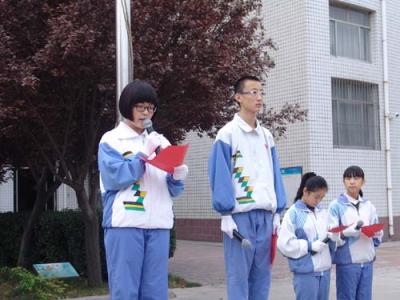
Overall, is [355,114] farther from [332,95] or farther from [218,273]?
[218,273]

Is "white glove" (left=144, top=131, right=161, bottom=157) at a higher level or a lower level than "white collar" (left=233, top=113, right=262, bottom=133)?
lower

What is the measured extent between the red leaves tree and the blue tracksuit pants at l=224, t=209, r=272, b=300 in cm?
333

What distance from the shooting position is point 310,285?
5.53 meters

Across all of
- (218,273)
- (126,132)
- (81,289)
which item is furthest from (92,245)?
(126,132)

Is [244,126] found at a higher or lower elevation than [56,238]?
higher

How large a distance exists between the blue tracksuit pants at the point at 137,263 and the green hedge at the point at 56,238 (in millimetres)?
6305

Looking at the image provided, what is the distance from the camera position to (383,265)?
12219 mm

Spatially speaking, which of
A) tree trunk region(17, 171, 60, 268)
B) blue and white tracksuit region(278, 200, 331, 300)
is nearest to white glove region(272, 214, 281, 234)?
blue and white tracksuit region(278, 200, 331, 300)

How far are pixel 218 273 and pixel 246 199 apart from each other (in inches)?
268

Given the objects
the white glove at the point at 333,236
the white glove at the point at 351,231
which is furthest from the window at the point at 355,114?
the white glove at the point at 333,236

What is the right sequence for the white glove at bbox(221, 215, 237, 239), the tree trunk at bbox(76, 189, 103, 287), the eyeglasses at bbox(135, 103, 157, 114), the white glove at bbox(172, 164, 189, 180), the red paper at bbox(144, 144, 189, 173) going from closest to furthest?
the red paper at bbox(144, 144, 189, 173) → the white glove at bbox(172, 164, 189, 180) → the eyeglasses at bbox(135, 103, 157, 114) → the white glove at bbox(221, 215, 237, 239) → the tree trunk at bbox(76, 189, 103, 287)

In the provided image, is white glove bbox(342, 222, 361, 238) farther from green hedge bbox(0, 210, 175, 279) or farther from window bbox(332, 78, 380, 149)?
window bbox(332, 78, 380, 149)

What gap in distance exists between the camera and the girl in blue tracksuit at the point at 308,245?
5527 millimetres

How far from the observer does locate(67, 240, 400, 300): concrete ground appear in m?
9.04
